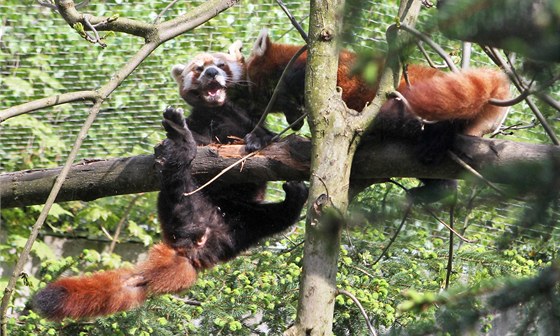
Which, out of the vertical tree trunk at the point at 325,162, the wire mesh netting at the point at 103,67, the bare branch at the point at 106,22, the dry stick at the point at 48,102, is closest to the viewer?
the vertical tree trunk at the point at 325,162

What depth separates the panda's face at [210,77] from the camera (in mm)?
4043

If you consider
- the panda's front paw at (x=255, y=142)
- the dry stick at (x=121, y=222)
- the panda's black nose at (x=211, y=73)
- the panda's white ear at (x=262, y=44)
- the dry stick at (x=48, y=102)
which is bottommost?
the dry stick at (x=121, y=222)

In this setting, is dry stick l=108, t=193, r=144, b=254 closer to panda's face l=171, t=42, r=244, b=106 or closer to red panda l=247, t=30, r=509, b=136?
panda's face l=171, t=42, r=244, b=106

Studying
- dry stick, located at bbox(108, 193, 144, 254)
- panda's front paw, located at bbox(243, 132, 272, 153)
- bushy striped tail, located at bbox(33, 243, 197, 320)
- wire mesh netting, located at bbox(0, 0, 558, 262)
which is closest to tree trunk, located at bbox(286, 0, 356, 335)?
panda's front paw, located at bbox(243, 132, 272, 153)

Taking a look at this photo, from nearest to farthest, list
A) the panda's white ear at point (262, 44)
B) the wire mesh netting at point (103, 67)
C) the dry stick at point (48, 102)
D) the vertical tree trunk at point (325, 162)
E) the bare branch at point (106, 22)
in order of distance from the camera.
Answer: the vertical tree trunk at point (325, 162), the dry stick at point (48, 102), the bare branch at point (106, 22), the panda's white ear at point (262, 44), the wire mesh netting at point (103, 67)

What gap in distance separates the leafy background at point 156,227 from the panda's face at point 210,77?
0.87m

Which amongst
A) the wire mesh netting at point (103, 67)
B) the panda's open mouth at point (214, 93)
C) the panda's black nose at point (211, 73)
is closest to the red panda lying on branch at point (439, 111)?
the panda's open mouth at point (214, 93)

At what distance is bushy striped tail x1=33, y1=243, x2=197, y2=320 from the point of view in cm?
306

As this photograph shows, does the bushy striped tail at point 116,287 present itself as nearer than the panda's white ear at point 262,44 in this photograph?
Yes

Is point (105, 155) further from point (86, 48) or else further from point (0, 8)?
point (0, 8)

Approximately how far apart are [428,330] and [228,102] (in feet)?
9.56

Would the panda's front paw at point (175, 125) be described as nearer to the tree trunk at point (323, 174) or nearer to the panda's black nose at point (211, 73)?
the tree trunk at point (323, 174)

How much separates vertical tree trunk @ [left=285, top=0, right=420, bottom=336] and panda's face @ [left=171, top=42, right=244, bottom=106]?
62.4 inches

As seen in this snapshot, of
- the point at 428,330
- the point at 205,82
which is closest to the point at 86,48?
the point at 205,82
